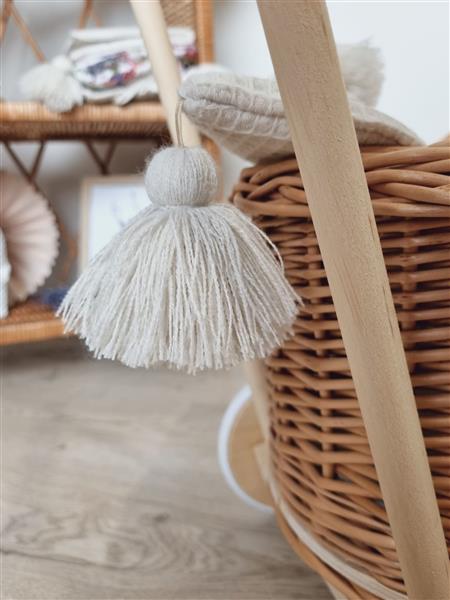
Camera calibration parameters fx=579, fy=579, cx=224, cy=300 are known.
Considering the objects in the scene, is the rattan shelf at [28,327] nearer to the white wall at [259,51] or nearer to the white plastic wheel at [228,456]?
the white wall at [259,51]

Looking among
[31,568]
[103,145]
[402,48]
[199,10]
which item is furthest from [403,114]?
[31,568]

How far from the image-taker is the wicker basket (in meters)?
0.32

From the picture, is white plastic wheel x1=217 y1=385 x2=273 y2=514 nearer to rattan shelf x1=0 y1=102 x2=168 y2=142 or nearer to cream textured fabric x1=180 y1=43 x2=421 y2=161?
cream textured fabric x1=180 y1=43 x2=421 y2=161

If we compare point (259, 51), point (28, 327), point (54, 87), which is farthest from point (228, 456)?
point (259, 51)

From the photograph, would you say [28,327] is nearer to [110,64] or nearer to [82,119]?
[82,119]

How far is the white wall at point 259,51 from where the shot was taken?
2.79 ft

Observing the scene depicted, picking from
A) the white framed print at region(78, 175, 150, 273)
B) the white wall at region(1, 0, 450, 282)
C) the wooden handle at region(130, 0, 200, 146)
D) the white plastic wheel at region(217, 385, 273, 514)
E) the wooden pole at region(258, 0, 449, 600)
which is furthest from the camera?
the white framed print at region(78, 175, 150, 273)

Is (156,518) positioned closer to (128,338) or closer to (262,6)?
(128,338)

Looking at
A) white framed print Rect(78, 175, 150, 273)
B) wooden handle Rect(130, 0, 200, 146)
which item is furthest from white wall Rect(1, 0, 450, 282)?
wooden handle Rect(130, 0, 200, 146)

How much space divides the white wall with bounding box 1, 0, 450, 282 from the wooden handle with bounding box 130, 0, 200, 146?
14.5 inches

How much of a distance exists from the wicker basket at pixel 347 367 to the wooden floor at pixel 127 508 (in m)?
0.08

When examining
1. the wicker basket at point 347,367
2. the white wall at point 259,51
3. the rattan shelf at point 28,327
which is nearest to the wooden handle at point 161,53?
the wicker basket at point 347,367

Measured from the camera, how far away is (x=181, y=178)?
321 millimetres

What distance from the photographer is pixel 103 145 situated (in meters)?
1.31
